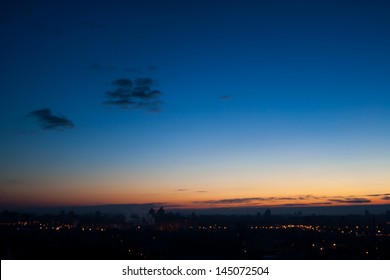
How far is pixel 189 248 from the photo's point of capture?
2647 centimetres
